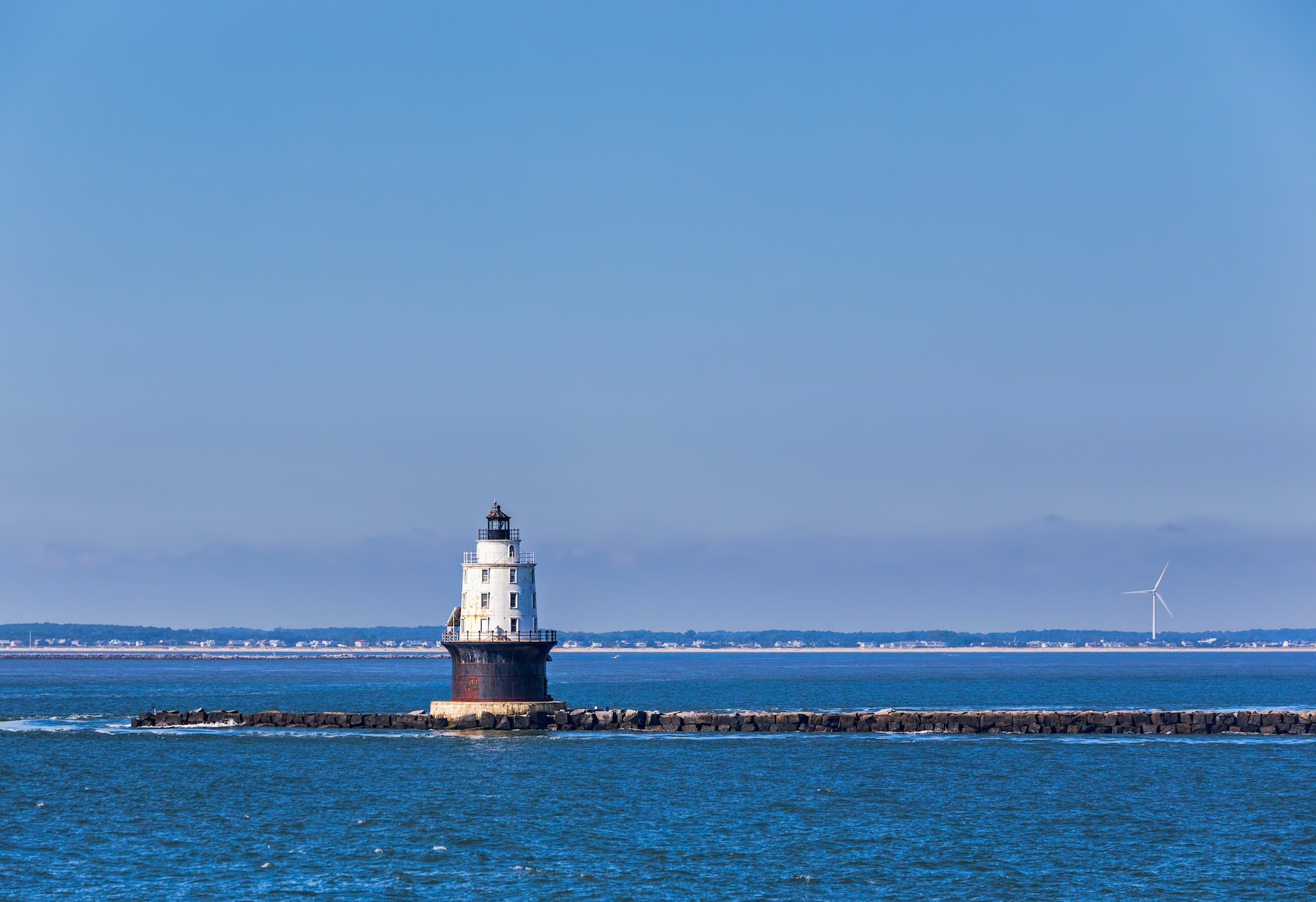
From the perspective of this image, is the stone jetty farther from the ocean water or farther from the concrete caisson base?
the ocean water

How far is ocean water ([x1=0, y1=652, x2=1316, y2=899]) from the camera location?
3978cm

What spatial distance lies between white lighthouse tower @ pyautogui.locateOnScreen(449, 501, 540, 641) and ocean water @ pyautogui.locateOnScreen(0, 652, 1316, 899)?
526 centimetres

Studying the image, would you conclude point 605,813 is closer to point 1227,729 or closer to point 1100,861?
point 1100,861

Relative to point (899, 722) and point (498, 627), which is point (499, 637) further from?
point (899, 722)

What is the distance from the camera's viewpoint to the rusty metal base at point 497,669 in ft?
241

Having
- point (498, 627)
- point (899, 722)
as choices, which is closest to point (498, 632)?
point (498, 627)

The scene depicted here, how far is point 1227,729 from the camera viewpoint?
8031cm

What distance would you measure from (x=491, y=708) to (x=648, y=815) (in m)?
25.3

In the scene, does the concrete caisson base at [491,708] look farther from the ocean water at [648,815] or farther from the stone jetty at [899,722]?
the ocean water at [648,815]

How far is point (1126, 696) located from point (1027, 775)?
7146 centimetres

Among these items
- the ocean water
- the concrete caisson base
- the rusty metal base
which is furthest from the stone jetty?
the rusty metal base

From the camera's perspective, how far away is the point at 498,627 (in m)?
73.3

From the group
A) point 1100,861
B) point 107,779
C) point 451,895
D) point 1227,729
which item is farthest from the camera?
point 1227,729

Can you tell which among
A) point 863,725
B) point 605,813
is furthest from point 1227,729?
point 605,813
